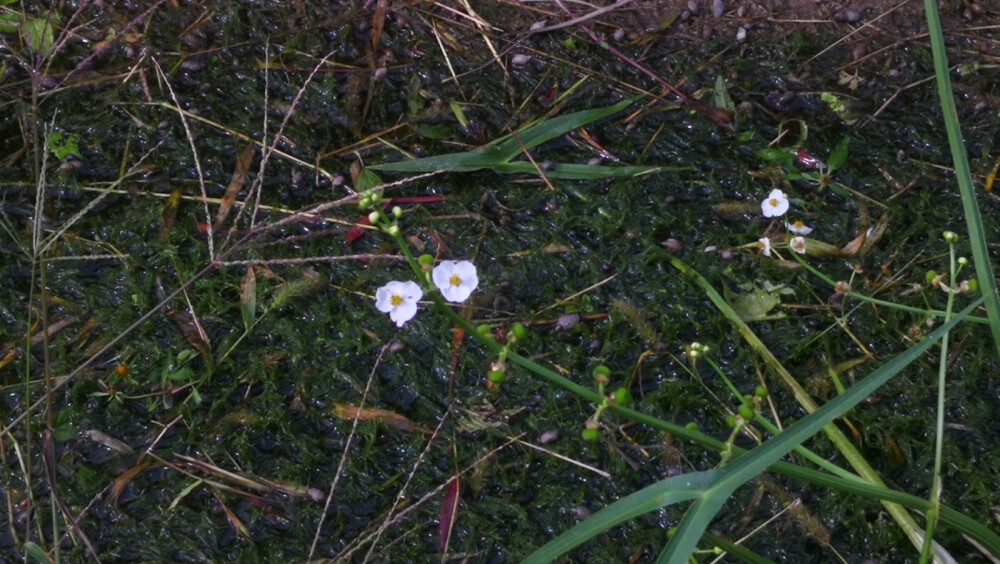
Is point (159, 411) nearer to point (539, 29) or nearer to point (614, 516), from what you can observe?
point (614, 516)

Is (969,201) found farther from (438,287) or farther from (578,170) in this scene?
(578,170)

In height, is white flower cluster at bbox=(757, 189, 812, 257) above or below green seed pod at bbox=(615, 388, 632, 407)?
below

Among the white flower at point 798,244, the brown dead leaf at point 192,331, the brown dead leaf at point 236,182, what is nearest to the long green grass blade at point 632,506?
the white flower at point 798,244

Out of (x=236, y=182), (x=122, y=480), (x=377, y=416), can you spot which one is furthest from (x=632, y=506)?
(x=236, y=182)

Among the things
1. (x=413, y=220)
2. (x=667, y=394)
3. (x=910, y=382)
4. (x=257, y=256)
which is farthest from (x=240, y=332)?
(x=910, y=382)

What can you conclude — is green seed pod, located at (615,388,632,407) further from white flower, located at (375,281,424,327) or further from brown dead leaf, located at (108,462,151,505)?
brown dead leaf, located at (108,462,151,505)

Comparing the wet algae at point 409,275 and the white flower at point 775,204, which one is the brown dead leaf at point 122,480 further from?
→ the white flower at point 775,204

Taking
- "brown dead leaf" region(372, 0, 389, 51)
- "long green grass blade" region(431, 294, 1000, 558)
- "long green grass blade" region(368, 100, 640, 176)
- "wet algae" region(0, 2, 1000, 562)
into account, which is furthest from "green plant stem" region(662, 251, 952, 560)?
"brown dead leaf" region(372, 0, 389, 51)
